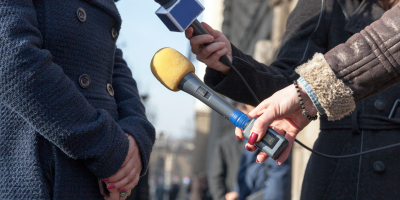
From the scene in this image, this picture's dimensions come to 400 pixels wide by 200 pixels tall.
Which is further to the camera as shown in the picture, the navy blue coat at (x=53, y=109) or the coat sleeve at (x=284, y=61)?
the coat sleeve at (x=284, y=61)

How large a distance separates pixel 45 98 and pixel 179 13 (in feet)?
1.85

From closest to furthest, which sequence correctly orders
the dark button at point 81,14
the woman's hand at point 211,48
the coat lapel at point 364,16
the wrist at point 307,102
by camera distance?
the wrist at point 307,102 < the dark button at point 81,14 < the woman's hand at point 211,48 < the coat lapel at point 364,16

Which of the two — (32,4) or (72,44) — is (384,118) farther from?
(32,4)

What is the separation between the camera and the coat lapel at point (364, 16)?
1.68 m

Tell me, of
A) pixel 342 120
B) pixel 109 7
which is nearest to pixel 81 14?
pixel 109 7

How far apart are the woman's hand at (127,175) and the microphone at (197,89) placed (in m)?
0.28

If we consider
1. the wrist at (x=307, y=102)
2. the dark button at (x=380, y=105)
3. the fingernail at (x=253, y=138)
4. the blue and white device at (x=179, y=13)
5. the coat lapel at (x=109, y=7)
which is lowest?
the dark button at (x=380, y=105)

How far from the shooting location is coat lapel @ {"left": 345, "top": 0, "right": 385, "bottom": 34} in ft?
5.52

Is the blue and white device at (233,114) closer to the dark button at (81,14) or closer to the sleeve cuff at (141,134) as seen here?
the sleeve cuff at (141,134)

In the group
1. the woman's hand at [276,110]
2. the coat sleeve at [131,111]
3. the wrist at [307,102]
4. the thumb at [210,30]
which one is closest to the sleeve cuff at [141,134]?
the coat sleeve at [131,111]

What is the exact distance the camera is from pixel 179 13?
1382mm

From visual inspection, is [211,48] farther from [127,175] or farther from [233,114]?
[127,175]

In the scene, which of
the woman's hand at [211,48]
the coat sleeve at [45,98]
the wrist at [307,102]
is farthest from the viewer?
the woman's hand at [211,48]

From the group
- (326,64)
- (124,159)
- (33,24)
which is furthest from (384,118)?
(33,24)
